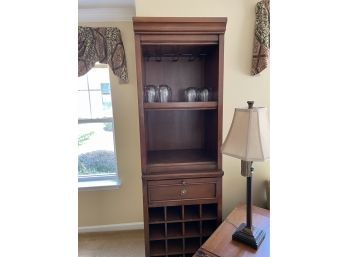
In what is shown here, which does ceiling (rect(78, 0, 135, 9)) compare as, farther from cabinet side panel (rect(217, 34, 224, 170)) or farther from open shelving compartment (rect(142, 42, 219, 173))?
cabinet side panel (rect(217, 34, 224, 170))

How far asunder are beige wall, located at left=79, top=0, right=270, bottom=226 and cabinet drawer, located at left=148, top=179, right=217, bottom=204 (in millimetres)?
451

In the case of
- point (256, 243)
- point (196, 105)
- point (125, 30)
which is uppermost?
point (125, 30)

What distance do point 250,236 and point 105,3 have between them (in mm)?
2061

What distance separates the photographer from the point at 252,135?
0.99 m

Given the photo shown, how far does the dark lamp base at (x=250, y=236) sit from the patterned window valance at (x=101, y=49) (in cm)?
158

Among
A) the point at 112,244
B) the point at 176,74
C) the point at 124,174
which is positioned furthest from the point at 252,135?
the point at 112,244


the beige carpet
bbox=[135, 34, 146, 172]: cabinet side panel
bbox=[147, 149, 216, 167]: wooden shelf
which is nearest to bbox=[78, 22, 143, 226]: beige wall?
the beige carpet

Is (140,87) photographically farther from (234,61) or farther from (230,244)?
(230,244)

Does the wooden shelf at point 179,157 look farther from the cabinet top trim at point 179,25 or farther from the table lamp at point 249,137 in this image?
the cabinet top trim at point 179,25
